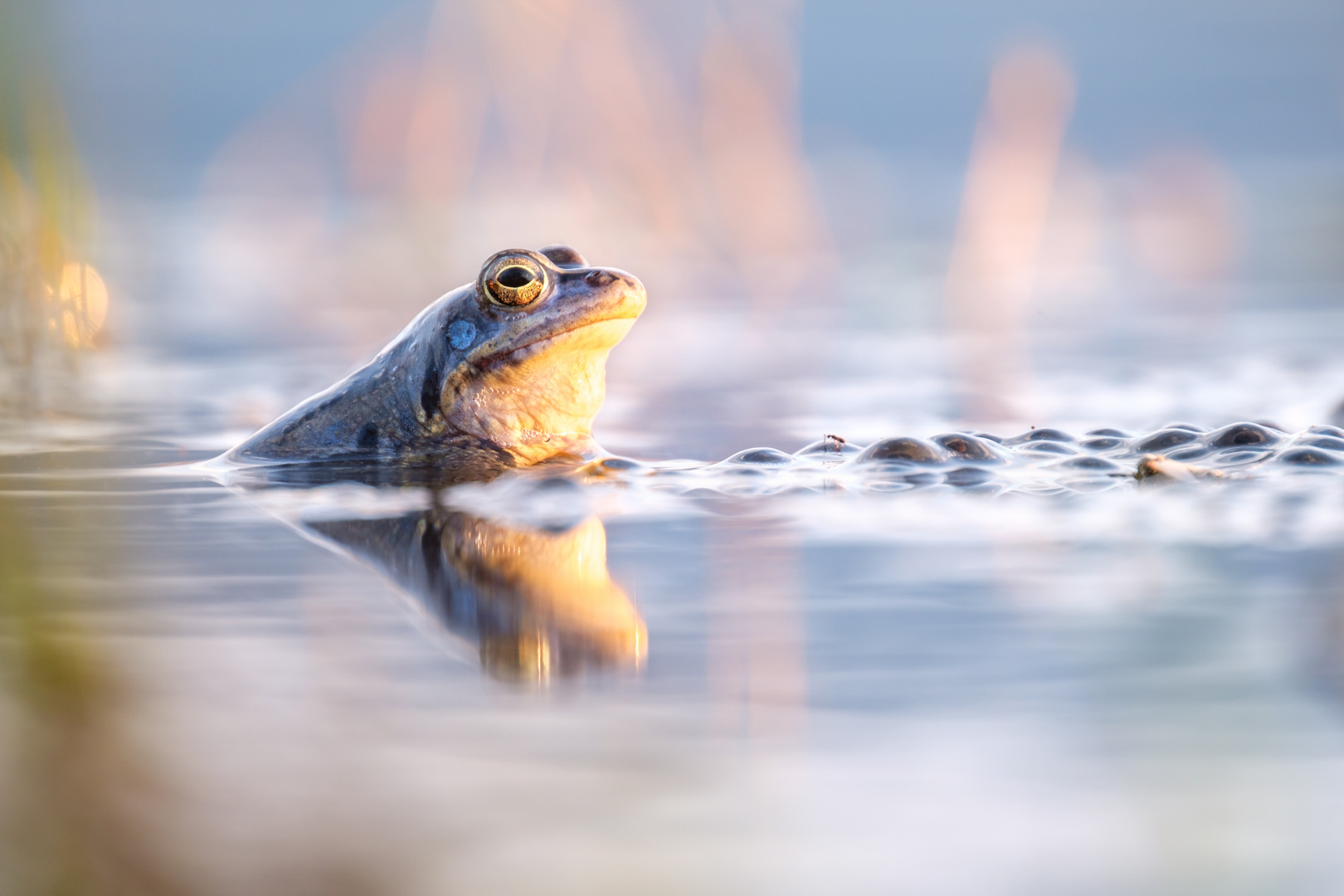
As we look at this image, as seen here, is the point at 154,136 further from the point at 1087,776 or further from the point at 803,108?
the point at 803,108

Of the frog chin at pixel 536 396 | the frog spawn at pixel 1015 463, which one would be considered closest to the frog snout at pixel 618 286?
the frog chin at pixel 536 396

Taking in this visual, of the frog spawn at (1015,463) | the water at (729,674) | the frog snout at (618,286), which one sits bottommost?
the water at (729,674)

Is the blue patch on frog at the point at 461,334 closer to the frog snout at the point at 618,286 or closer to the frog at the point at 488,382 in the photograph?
the frog at the point at 488,382

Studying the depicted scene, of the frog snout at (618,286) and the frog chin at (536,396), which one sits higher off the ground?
the frog snout at (618,286)

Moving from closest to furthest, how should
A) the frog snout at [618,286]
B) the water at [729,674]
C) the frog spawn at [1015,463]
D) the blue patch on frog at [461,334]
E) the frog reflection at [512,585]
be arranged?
the water at [729,674]
the frog reflection at [512,585]
the frog spawn at [1015,463]
the frog snout at [618,286]
the blue patch on frog at [461,334]

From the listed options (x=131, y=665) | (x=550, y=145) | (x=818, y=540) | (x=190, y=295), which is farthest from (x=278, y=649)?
(x=550, y=145)

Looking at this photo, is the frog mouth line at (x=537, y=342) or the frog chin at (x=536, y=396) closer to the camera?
the frog mouth line at (x=537, y=342)

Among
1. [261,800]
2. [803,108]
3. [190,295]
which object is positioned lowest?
[261,800]
